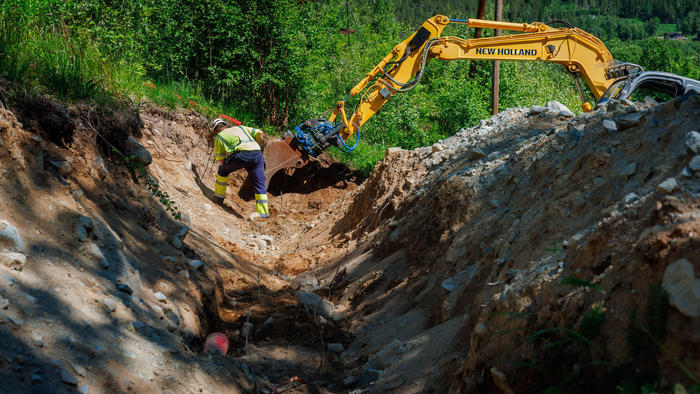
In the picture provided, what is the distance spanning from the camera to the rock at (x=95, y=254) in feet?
13.6

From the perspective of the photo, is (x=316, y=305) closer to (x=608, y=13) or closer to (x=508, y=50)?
(x=508, y=50)

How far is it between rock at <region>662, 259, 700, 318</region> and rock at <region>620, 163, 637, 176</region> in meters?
1.55

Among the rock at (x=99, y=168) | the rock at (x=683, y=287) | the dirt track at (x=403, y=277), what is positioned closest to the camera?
the rock at (x=683, y=287)

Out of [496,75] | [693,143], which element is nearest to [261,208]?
[693,143]

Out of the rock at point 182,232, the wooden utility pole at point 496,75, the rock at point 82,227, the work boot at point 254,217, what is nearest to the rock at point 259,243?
the work boot at point 254,217

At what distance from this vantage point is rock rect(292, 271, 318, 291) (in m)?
7.08

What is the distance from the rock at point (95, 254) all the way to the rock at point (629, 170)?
393 centimetres

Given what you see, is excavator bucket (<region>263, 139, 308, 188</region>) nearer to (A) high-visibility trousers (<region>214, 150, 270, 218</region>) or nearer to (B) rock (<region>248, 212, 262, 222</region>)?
(A) high-visibility trousers (<region>214, 150, 270, 218</region>)

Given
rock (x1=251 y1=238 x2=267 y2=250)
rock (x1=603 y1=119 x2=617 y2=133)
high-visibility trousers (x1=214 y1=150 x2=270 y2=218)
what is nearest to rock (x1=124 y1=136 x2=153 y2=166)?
rock (x1=251 y1=238 x2=267 y2=250)

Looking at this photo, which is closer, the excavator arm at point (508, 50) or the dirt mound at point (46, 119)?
the dirt mound at point (46, 119)

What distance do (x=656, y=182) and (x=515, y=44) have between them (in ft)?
21.0

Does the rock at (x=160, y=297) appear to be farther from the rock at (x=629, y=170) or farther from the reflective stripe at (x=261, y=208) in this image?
the reflective stripe at (x=261, y=208)

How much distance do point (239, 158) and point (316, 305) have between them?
15.5 ft

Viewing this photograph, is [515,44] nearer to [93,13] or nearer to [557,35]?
[557,35]
